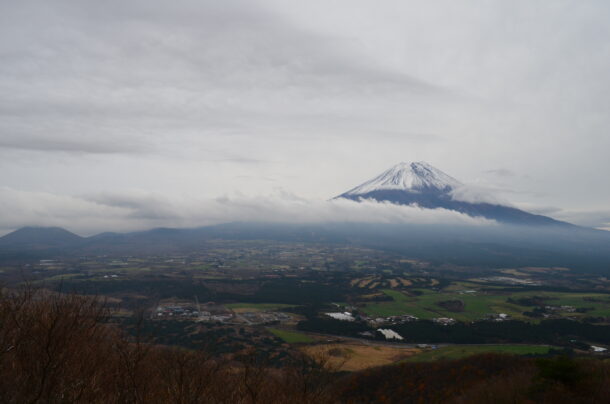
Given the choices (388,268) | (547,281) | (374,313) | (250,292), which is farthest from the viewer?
(388,268)

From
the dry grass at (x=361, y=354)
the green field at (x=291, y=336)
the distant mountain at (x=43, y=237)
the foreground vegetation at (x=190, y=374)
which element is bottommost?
the green field at (x=291, y=336)

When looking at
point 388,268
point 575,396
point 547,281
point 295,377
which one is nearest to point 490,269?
point 547,281

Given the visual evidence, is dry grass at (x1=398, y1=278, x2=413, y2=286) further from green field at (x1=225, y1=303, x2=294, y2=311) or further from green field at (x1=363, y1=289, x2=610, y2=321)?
green field at (x1=225, y1=303, x2=294, y2=311)

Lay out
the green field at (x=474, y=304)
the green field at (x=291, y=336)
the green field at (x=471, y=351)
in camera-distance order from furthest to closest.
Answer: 1. the green field at (x=474, y=304)
2. the green field at (x=291, y=336)
3. the green field at (x=471, y=351)

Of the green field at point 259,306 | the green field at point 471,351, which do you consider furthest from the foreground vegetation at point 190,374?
the green field at point 259,306

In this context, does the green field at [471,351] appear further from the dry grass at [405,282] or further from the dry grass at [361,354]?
the dry grass at [405,282]

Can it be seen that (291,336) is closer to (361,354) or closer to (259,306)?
(361,354)

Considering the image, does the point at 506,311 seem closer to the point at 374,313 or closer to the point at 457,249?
the point at 374,313
